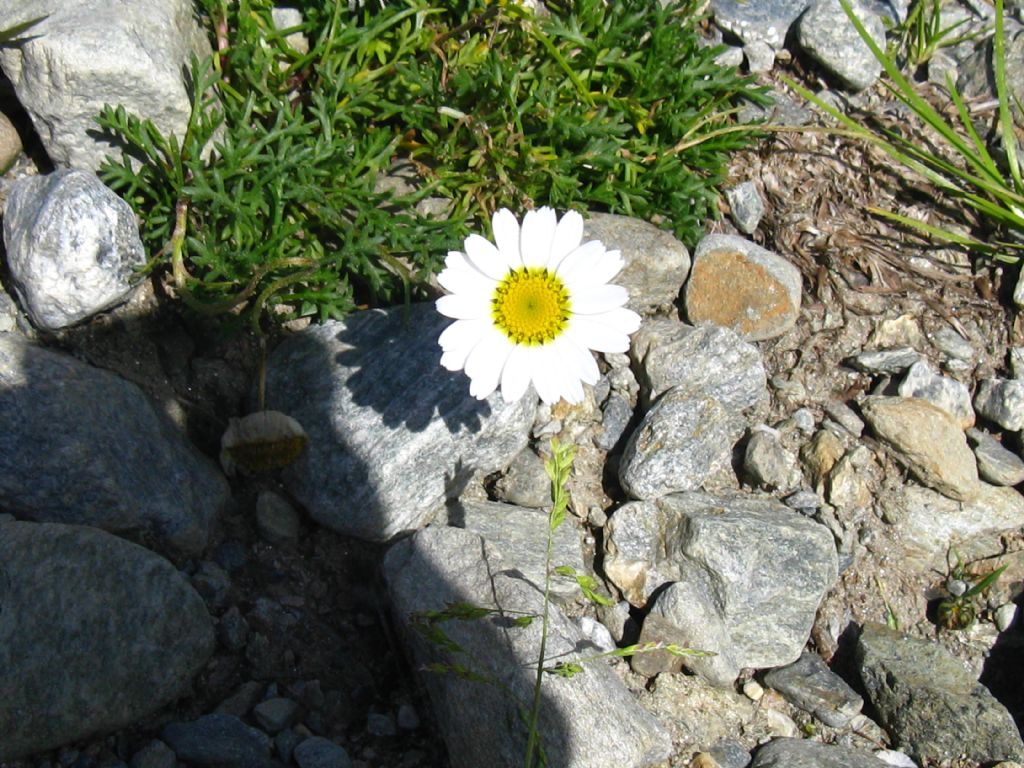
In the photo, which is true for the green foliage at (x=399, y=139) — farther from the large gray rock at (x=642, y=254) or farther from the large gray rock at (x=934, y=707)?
the large gray rock at (x=934, y=707)

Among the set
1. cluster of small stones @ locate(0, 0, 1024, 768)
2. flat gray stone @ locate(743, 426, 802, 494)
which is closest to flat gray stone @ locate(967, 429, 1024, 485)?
cluster of small stones @ locate(0, 0, 1024, 768)

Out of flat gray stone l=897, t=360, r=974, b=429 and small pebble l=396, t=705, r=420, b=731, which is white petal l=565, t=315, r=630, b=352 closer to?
small pebble l=396, t=705, r=420, b=731

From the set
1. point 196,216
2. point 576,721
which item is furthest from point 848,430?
point 196,216

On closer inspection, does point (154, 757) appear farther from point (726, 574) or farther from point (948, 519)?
point (948, 519)

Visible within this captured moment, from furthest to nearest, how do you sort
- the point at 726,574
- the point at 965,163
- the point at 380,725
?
the point at 965,163
the point at 726,574
the point at 380,725

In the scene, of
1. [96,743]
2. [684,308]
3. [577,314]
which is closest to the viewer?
[96,743]

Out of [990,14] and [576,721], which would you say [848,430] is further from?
[990,14]

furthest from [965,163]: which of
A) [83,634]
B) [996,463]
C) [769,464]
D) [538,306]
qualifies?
[83,634]
